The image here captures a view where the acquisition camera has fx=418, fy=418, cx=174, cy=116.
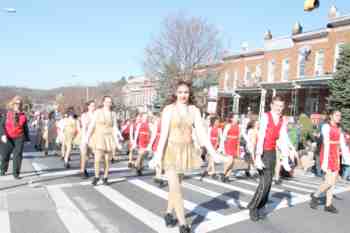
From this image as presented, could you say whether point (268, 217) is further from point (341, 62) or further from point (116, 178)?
point (341, 62)

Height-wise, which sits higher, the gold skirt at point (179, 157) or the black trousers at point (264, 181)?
the gold skirt at point (179, 157)

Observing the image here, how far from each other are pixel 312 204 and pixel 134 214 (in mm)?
3583

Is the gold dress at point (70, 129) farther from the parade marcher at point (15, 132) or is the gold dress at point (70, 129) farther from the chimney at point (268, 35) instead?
the chimney at point (268, 35)

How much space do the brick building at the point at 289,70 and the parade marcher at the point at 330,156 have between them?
20362 millimetres

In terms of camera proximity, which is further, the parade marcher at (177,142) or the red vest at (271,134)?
the red vest at (271,134)

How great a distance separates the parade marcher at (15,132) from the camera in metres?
9.66

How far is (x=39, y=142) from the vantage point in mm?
20844

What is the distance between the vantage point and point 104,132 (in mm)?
9406

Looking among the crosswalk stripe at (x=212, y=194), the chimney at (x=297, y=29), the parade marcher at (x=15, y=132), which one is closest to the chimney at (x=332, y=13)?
the chimney at (x=297, y=29)

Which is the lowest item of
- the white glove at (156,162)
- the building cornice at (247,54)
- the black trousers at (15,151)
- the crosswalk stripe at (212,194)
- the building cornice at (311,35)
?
the crosswalk stripe at (212,194)

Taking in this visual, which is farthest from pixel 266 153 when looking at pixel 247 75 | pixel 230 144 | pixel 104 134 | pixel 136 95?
pixel 136 95

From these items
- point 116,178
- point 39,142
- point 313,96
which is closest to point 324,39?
point 313,96

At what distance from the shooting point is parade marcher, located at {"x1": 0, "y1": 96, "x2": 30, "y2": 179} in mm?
9664

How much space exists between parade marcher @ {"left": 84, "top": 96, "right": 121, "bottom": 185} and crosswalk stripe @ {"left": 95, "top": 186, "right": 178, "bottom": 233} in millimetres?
621
